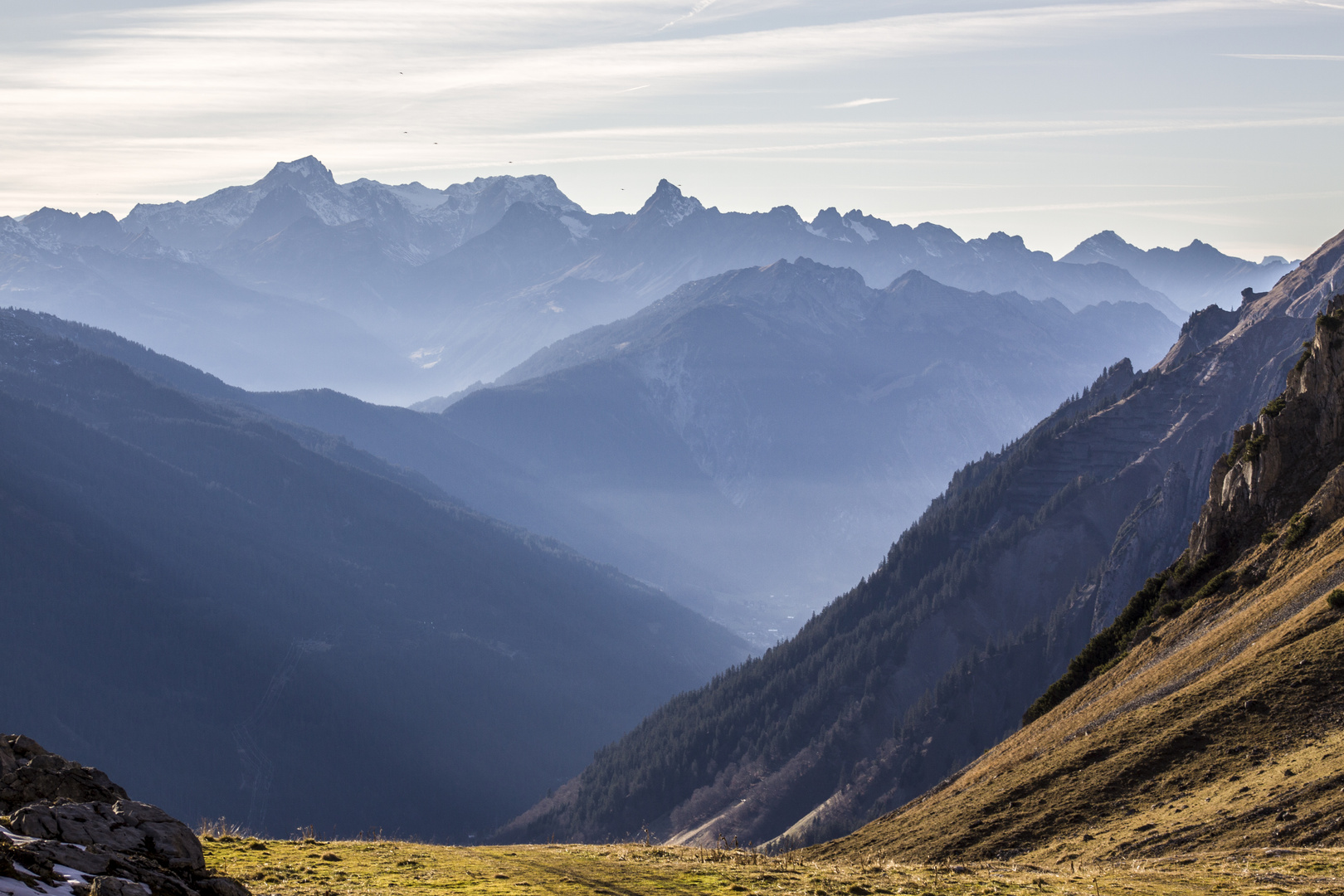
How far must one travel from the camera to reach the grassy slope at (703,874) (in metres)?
33.9

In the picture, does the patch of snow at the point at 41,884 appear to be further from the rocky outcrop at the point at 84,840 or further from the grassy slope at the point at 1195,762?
the grassy slope at the point at 1195,762

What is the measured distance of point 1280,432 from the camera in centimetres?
7788

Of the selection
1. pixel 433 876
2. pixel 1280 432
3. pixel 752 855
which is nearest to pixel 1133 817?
pixel 752 855

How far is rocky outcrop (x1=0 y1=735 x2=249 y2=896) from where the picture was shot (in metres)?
24.1

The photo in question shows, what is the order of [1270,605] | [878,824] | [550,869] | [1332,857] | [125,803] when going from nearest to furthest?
[125,803]
[1332,857]
[550,869]
[1270,605]
[878,824]

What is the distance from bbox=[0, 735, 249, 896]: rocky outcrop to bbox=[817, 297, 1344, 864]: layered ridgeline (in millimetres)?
32987

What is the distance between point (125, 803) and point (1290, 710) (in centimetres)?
4455

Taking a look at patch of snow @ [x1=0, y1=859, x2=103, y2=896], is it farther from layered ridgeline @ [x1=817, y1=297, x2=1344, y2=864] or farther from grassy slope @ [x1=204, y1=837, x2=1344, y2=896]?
layered ridgeline @ [x1=817, y1=297, x2=1344, y2=864]

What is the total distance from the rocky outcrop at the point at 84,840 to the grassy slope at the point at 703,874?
13.5 feet

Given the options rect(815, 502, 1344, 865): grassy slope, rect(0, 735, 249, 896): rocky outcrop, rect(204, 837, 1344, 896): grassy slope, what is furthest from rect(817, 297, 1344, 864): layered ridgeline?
rect(0, 735, 249, 896): rocky outcrop

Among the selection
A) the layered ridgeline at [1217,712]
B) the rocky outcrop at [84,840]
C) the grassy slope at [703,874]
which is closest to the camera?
the rocky outcrop at [84,840]

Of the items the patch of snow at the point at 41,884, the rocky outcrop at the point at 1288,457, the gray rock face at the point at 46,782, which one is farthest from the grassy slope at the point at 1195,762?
the patch of snow at the point at 41,884

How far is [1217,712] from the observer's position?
165ft

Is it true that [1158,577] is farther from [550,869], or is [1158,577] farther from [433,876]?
[433,876]
